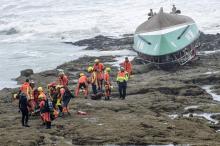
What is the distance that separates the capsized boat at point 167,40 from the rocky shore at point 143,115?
118cm

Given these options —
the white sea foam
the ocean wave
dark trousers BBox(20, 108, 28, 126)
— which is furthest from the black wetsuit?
the ocean wave

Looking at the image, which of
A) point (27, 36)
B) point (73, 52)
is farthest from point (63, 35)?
point (73, 52)

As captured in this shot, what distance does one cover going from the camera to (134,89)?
25656 millimetres

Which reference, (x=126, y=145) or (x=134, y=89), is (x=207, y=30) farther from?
(x=126, y=145)

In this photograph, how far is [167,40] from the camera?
34000 mm

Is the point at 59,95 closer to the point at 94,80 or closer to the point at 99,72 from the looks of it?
the point at 94,80

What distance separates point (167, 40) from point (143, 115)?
15017mm

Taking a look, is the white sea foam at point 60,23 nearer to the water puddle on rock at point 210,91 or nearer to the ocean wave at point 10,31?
the ocean wave at point 10,31

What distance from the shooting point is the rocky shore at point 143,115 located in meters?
16.3

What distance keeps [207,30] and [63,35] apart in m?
18.0

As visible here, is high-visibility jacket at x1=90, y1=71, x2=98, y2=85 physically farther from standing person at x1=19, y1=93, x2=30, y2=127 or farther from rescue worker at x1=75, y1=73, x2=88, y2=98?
standing person at x1=19, y1=93, x2=30, y2=127

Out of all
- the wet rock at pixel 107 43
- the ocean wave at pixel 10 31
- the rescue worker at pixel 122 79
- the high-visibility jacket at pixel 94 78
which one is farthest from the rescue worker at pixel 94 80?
the ocean wave at pixel 10 31

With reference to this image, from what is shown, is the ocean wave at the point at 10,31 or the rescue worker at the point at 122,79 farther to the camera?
the ocean wave at the point at 10,31

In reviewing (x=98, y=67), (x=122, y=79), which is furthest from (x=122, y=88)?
(x=98, y=67)
